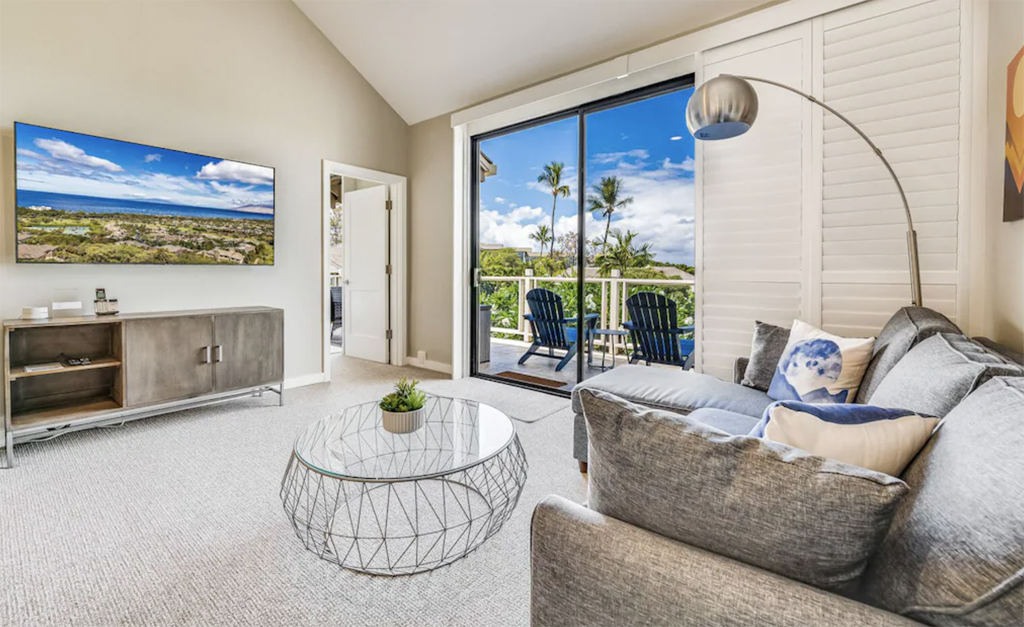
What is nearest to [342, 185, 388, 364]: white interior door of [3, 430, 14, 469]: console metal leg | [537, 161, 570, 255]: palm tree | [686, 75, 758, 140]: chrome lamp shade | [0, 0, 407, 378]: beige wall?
[0, 0, 407, 378]: beige wall

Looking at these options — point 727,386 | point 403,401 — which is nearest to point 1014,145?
point 727,386

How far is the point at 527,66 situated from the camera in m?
Result: 3.78

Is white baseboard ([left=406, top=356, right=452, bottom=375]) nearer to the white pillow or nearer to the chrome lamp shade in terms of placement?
the white pillow

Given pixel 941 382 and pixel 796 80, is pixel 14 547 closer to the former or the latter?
pixel 941 382

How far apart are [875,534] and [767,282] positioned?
7.90ft

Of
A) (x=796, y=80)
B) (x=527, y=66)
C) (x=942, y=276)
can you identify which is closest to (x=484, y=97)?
(x=527, y=66)

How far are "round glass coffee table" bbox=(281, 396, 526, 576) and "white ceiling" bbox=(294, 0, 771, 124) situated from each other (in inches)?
106

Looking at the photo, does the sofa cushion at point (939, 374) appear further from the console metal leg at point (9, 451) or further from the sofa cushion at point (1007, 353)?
the console metal leg at point (9, 451)

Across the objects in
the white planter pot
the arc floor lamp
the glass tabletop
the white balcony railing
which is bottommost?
the glass tabletop

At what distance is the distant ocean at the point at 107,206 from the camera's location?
2773 mm

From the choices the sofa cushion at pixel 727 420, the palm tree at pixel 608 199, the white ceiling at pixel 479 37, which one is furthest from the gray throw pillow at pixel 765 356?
the palm tree at pixel 608 199

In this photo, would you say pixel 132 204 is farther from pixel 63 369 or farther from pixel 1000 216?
pixel 1000 216

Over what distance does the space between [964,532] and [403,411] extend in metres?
1.66

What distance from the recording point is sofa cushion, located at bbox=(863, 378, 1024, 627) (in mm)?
526
